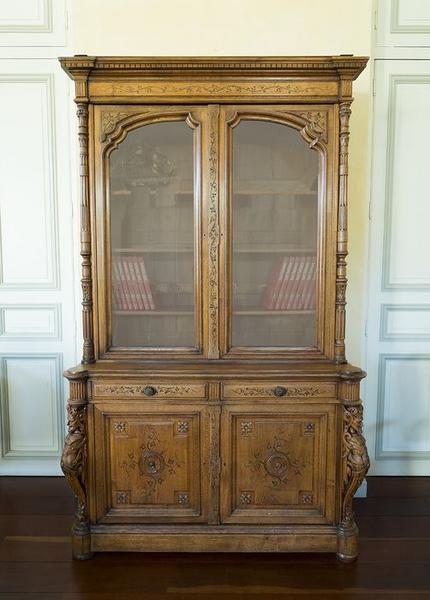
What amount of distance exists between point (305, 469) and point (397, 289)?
1124 mm

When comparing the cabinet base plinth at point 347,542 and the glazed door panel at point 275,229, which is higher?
the glazed door panel at point 275,229

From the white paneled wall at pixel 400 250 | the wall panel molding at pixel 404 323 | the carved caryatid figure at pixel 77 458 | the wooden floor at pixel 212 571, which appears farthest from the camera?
the wall panel molding at pixel 404 323

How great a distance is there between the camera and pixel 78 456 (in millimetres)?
1812

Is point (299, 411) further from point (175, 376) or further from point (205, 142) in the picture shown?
point (205, 142)

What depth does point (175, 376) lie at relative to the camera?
182 centimetres

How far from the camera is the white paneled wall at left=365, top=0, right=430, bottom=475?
92.0 inches

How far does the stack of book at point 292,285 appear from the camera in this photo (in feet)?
6.17

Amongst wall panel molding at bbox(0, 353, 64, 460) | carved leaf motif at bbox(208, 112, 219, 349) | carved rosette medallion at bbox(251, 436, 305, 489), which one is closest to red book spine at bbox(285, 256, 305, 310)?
carved leaf motif at bbox(208, 112, 219, 349)

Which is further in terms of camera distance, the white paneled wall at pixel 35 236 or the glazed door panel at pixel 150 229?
the white paneled wall at pixel 35 236

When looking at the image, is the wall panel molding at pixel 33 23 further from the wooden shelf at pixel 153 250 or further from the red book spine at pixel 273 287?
the red book spine at pixel 273 287

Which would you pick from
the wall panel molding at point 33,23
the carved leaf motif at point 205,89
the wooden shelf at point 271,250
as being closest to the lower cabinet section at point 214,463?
the wooden shelf at point 271,250

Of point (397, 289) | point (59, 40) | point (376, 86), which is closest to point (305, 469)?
point (397, 289)

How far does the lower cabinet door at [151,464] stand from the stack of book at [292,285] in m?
0.54

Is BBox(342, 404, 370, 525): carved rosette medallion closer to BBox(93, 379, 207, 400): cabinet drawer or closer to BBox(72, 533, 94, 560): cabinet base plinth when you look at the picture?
BBox(93, 379, 207, 400): cabinet drawer
